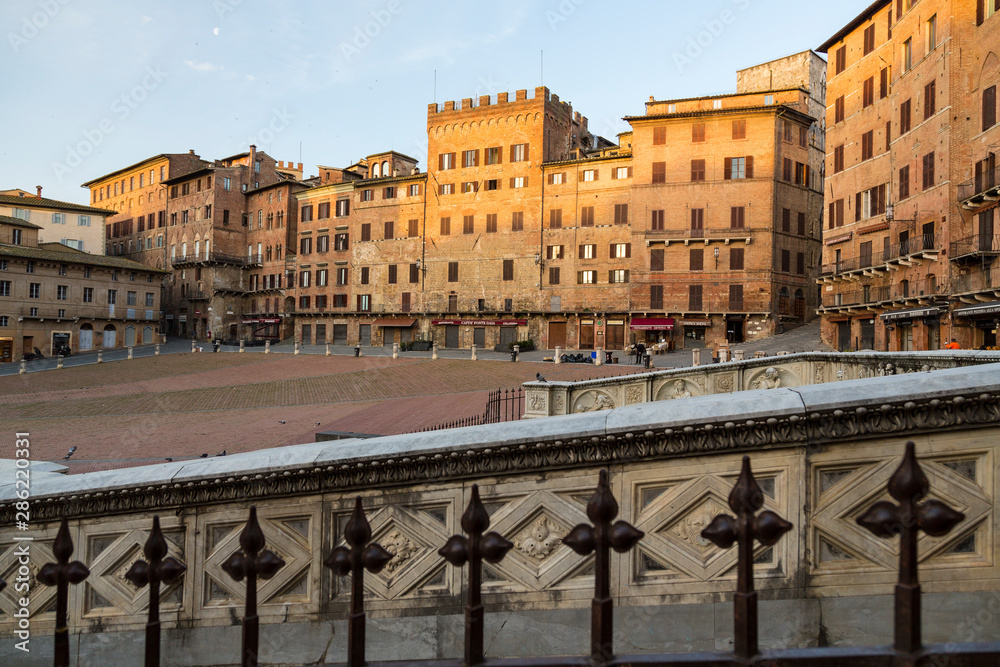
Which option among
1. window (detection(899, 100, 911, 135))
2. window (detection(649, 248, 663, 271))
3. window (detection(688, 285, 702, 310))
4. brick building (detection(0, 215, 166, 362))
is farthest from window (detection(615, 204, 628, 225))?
brick building (detection(0, 215, 166, 362))

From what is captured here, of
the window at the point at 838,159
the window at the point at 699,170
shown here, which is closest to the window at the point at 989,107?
the window at the point at 838,159

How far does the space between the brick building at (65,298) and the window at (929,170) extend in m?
65.8

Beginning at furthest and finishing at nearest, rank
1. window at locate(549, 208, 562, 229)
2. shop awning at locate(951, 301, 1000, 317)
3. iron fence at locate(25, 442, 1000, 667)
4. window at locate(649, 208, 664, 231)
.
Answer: window at locate(549, 208, 562, 229), window at locate(649, 208, 664, 231), shop awning at locate(951, 301, 1000, 317), iron fence at locate(25, 442, 1000, 667)

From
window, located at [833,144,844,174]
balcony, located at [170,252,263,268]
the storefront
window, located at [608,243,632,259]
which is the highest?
window, located at [833,144,844,174]

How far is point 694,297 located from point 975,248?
20193mm

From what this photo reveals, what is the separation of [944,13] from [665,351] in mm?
24529

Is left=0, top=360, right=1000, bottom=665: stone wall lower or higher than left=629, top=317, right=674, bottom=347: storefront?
lower

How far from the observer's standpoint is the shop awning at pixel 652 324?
157ft

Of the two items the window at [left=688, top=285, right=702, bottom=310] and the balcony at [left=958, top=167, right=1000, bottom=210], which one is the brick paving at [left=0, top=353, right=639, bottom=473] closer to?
the window at [left=688, top=285, right=702, bottom=310]

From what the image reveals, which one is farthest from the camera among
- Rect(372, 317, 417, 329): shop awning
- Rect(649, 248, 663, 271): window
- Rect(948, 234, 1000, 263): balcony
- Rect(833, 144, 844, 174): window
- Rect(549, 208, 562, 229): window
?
Rect(372, 317, 417, 329): shop awning

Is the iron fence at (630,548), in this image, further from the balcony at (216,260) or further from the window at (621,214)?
the balcony at (216,260)

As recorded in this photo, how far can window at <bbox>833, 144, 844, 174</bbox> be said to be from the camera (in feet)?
132

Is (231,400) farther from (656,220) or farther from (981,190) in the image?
(981,190)

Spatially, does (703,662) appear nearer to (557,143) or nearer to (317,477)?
(317,477)
